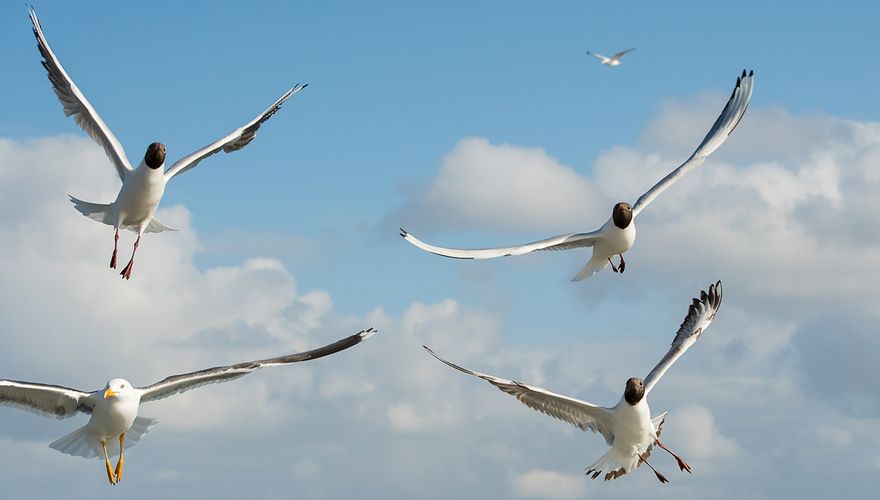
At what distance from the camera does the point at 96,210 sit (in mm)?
20844

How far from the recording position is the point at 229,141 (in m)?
22.2

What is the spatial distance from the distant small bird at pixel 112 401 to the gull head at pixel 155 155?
3557mm

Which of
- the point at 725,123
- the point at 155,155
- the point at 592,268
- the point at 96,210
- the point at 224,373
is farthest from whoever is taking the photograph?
the point at 725,123

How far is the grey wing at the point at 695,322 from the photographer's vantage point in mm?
21344

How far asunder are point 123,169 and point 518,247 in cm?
654

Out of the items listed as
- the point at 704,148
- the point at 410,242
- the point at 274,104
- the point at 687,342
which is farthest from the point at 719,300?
the point at 274,104

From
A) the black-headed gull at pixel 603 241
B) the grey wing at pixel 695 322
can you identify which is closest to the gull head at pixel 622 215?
the black-headed gull at pixel 603 241

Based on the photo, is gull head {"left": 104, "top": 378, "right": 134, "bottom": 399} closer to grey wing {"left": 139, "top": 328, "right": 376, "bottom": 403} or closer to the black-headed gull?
grey wing {"left": 139, "top": 328, "right": 376, "bottom": 403}

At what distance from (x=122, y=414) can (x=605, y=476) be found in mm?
7248

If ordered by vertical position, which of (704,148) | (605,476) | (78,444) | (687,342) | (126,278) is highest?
(704,148)

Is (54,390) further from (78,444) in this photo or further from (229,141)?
(229,141)

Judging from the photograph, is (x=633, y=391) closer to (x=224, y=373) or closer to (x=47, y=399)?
(x=224, y=373)

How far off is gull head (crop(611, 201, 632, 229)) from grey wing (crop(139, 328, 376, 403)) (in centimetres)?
466

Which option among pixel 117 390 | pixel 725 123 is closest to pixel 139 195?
pixel 117 390
